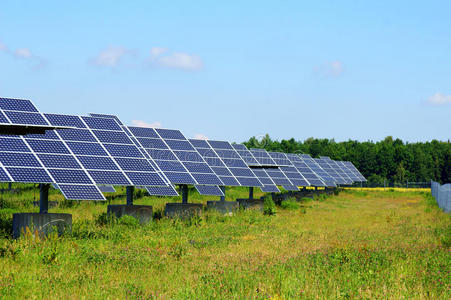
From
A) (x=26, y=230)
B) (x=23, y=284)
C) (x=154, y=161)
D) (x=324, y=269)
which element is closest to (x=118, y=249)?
(x=26, y=230)

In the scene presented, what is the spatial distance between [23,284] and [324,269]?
7.76 meters

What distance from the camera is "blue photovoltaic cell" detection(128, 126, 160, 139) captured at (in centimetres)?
3212

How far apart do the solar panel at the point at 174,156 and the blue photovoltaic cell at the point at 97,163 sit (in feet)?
17.6

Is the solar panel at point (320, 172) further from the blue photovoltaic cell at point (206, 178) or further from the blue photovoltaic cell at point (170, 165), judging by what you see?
the blue photovoltaic cell at point (170, 165)

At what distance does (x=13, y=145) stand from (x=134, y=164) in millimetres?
5665

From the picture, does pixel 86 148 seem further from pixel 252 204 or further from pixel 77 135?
pixel 252 204

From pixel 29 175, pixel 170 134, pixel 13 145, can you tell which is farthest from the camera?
pixel 170 134

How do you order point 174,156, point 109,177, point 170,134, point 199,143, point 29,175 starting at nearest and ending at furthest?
point 29,175
point 109,177
point 174,156
point 170,134
point 199,143

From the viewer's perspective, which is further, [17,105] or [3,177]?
[17,105]

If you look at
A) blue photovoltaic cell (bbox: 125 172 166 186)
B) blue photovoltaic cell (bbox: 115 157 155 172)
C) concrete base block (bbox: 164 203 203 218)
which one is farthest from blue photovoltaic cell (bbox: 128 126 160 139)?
blue photovoltaic cell (bbox: 125 172 166 186)

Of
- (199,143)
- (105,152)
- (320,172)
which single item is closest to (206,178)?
(105,152)

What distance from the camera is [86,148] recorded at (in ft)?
75.2

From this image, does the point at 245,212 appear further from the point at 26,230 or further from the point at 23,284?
the point at 23,284

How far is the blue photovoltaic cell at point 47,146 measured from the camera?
67.7 ft
